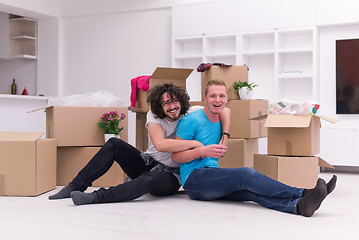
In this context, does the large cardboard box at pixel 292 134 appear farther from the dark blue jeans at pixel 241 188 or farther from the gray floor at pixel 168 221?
the dark blue jeans at pixel 241 188

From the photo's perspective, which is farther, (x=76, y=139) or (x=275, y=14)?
(x=275, y=14)

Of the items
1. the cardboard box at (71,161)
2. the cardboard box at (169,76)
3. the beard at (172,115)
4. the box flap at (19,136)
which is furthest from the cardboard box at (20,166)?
the cardboard box at (169,76)

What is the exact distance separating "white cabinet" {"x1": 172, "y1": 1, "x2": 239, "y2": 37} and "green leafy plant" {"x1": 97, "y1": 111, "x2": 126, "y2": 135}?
227 cm

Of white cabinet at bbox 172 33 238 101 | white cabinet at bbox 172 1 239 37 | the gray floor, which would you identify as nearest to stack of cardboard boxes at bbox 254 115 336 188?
the gray floor

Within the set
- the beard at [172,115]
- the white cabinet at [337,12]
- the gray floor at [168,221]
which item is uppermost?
the white cabinet at [337,12]

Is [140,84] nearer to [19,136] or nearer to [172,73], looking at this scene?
[172,73]

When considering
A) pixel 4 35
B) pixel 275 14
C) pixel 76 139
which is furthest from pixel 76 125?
pixel 4 35

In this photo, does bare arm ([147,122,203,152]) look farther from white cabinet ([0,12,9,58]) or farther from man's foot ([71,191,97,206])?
white cabinet ([0,12,9,58])

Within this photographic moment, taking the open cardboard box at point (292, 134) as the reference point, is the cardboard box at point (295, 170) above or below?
below

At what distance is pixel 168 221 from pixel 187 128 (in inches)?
25.0

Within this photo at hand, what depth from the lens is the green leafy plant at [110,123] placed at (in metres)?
3.56

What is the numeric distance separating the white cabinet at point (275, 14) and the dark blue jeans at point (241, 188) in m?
2.86

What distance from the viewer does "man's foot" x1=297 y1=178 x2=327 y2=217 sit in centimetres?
222

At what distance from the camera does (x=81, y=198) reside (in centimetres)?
261
